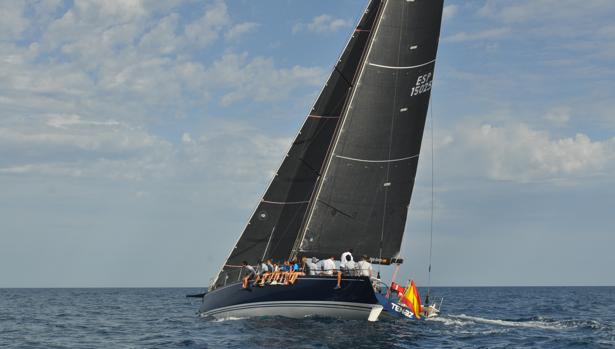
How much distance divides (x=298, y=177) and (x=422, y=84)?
617 cm

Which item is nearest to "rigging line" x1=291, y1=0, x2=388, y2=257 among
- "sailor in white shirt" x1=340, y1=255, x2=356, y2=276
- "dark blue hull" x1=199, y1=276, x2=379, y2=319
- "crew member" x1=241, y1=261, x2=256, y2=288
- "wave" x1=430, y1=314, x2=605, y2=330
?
"crew member" x1=241, y1=261, x2=256, y2=288

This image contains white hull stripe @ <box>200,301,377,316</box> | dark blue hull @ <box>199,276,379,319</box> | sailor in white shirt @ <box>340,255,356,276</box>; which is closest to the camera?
dark blue hull @ <box>199,276,379,319</box>

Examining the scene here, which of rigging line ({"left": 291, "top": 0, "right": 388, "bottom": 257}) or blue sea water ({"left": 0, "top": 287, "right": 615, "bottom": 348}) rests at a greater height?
rigging line ({"left": 291, "top": 0, "right": 388, "bottom": 257})

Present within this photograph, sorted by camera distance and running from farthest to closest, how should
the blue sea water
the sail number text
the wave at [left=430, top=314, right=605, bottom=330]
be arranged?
the wave at [left=430, top=314, right=605, bottom=330] → the sail number text → the blue sea water

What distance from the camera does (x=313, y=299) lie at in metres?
25.5

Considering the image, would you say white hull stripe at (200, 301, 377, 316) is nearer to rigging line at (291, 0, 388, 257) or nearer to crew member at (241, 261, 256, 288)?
crew member at (241, 261, 256, 288)

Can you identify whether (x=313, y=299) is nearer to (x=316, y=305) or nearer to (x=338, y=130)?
(x=316, y=305)

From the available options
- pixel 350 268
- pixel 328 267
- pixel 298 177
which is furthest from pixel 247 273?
pixel 350 268

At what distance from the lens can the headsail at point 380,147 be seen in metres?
28.9

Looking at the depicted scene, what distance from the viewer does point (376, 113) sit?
95.6 ft

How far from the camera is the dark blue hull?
81.3 feet

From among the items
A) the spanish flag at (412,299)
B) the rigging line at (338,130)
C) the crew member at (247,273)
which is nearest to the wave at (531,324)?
the spanish flag at (412,299)

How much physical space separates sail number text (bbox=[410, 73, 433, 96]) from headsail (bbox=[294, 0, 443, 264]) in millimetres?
38

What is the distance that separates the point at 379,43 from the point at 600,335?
513 inches
